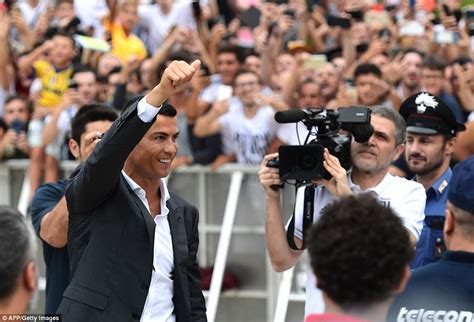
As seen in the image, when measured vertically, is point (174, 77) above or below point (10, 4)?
above

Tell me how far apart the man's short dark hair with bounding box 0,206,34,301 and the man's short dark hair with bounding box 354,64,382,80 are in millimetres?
5826

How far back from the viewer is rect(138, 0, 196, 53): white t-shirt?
12812 mm

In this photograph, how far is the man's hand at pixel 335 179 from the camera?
501cm

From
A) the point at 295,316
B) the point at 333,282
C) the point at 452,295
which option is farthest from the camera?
the point at 295,316

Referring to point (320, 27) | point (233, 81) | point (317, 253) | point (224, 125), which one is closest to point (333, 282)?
point (317, 253)

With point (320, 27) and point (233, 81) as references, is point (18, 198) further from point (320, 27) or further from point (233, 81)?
point (320, 27)

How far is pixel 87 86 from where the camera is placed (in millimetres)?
10086

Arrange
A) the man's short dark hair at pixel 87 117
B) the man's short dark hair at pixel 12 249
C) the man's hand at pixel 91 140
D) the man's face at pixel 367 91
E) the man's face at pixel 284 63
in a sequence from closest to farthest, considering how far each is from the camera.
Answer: the man's short dark hair at pixel 12 249 → the man's hand at pixel 91 140 → the man's short dark hair at pixel 87 117 → the man's face at pixel 367 91 → the man's face at pixel 284 63

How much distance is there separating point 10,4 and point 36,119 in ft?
16.4

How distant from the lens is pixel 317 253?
10.1 ft

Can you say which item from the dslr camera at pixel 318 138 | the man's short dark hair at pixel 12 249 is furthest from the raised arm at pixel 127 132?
the man's short dark hair at pixel 12 249

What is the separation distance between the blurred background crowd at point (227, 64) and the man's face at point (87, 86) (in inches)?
0.5

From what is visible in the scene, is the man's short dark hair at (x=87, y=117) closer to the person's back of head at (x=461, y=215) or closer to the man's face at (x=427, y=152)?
the man's face at (x=427, y=152)

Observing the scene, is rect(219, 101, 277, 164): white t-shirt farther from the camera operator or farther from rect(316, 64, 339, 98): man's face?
the camera operator
